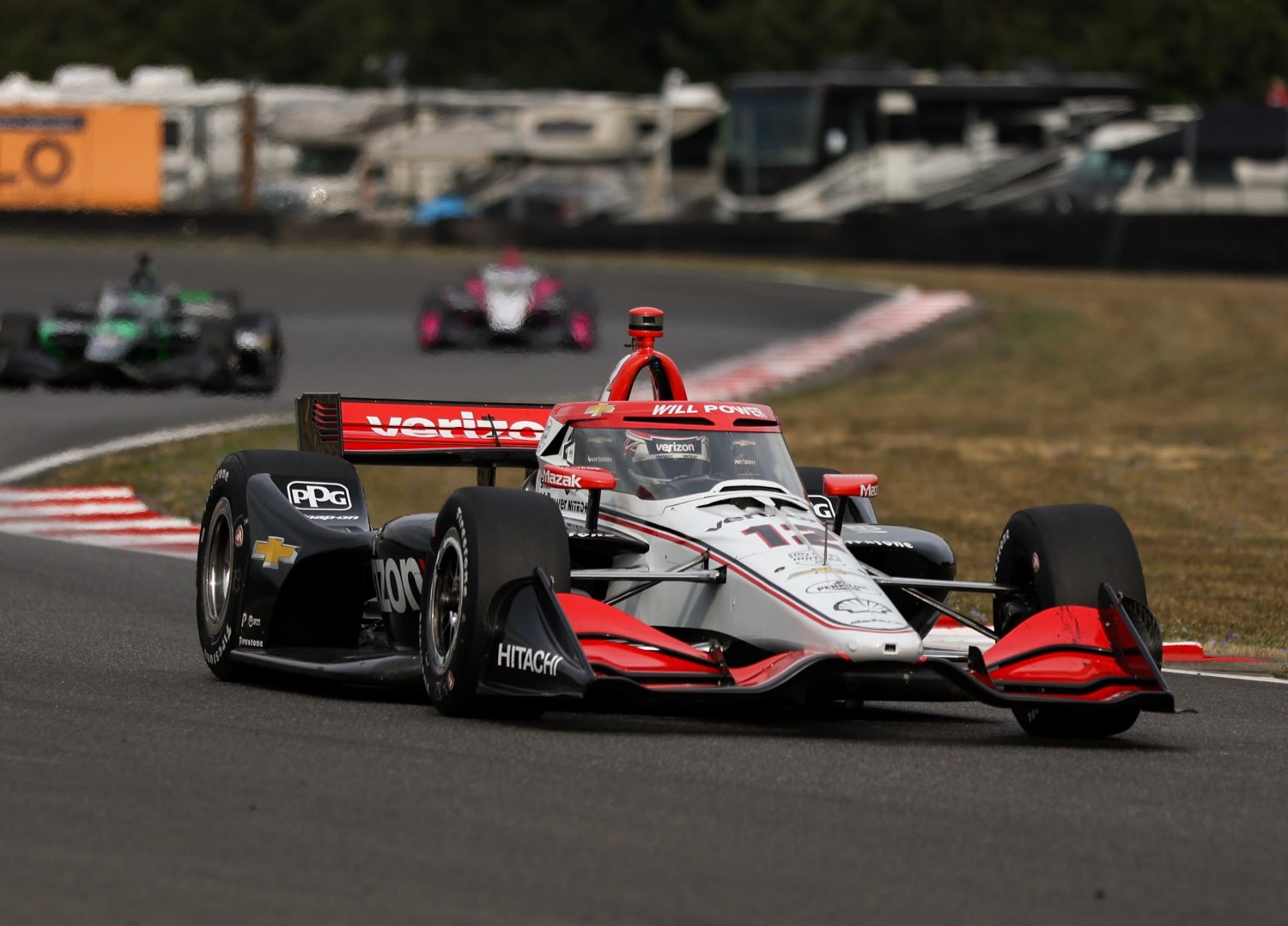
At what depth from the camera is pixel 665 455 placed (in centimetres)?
905

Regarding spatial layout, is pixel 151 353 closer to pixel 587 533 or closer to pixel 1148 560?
pixel 1148 560

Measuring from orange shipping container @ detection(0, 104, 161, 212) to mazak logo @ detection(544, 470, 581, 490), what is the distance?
134ft

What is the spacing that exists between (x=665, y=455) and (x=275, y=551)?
1782 millimetres

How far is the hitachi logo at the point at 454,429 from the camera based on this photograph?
11.0 metres

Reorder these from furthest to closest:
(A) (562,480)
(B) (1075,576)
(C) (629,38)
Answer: (C) (629,38)
(A) (562,480)
(B) (1075,576)

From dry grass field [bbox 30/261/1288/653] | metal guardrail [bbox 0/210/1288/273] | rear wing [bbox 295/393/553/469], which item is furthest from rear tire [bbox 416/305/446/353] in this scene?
rear wing [bbox 295/393/553/469]

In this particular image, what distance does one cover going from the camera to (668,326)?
33.0 m

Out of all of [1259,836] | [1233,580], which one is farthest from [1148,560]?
[1259,836]

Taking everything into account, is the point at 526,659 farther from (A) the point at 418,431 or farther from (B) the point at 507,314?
(B) the point at 507,314

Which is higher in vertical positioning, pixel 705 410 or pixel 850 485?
pixel 705 410

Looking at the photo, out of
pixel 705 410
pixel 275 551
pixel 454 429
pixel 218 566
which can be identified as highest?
pixel 705 410

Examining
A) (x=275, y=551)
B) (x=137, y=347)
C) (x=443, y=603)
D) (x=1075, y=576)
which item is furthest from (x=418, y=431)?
(x=137, y=347)

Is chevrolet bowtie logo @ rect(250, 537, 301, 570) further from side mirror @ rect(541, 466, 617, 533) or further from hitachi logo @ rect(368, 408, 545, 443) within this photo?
hitachi logo @ rect(368, 408, 545, 443)

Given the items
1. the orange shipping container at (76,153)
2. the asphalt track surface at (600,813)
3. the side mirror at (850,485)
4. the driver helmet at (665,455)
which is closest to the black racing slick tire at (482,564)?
the asphalt track surface at (600,813)
